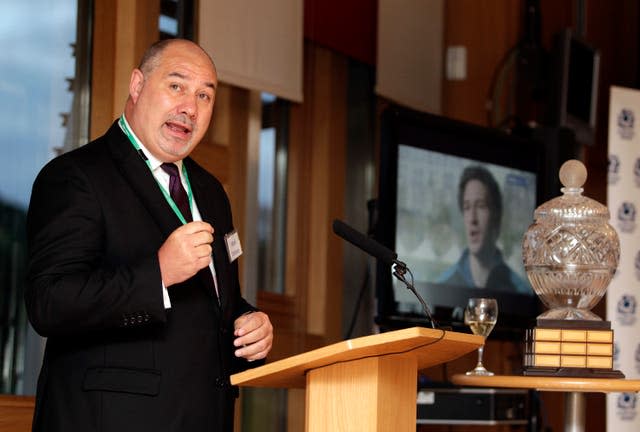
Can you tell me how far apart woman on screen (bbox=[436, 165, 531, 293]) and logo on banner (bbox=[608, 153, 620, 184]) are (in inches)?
36.4

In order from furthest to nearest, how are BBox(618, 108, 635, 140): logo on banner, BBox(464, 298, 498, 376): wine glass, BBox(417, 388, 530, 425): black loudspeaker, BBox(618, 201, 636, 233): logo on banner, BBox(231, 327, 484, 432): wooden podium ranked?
BBox(618, 108, 635, 140): logo on banner, BBox(618, 201, 636, 233): logo on banner, BBox(417, 388, 530, 425): black loudspeaker, BBox(464, 298, 498, 376): wine glass, BBox(231, 327, 484, 432): wooden podium

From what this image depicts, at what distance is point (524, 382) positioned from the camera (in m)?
2.63

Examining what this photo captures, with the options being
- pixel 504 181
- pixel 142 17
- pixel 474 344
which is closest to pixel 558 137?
pixel 504 181

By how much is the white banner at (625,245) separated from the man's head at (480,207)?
34.1 inches

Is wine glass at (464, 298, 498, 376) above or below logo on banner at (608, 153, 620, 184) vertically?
below

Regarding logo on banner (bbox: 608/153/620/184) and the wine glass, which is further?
logo on banner (bbox: 608/153/620/184)

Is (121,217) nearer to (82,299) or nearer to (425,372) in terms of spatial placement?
(82,299)

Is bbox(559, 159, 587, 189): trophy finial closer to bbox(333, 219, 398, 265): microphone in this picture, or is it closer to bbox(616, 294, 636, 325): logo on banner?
bbox(333, 219, 398, 265): microphone

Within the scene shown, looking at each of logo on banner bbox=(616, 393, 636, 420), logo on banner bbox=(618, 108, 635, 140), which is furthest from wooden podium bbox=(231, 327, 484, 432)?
logo on banner bbox=(618, 108, 635, 140)

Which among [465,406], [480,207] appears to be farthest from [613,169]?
[465,406]

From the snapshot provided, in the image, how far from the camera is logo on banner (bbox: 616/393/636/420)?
17.1 feet

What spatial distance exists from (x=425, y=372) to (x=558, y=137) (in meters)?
1.36

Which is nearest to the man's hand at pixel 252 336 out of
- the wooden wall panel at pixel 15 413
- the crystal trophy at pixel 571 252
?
the crystal trophy at pixel 571 252

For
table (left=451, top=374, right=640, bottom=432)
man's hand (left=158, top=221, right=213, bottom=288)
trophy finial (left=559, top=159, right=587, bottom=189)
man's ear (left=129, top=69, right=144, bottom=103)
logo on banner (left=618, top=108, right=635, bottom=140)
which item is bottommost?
table (left=451, top=374, right=640, bottom=432)
